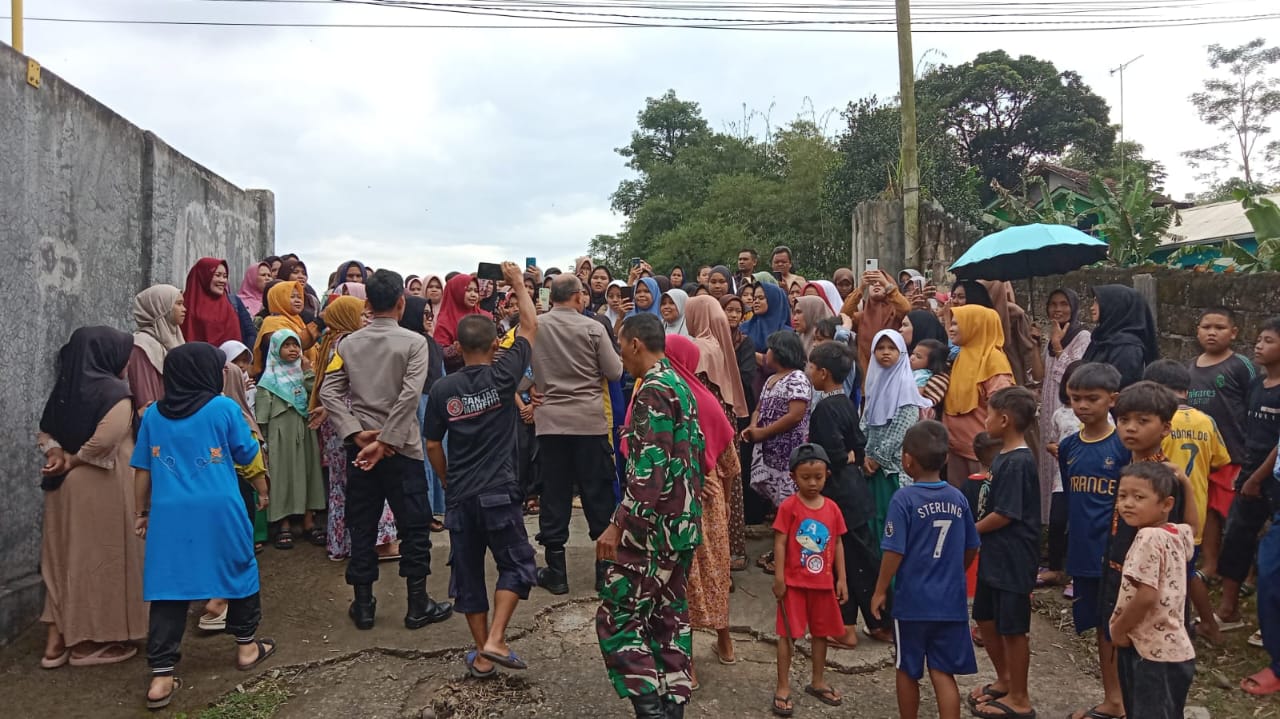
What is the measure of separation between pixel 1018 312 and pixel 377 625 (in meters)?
4.91

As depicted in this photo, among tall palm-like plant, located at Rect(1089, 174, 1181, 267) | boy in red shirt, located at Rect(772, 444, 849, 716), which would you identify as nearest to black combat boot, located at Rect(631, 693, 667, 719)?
boy in red shirt, located at Rect(772, 444, 849, 716)

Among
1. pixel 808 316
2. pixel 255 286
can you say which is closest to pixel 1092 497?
pixel 808 316

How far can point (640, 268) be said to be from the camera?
8273 mm

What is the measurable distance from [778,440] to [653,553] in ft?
6.54

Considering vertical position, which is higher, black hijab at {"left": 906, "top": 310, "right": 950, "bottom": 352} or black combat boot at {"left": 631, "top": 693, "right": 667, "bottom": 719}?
black hijab at {"left": 906, "top": 310, "right": 950, "bottom": 352}

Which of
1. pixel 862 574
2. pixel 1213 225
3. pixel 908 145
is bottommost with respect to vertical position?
pixel 862 574

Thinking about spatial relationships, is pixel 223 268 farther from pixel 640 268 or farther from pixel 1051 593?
pixel 1051 593

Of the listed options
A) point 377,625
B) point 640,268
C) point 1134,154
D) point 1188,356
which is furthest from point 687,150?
point 377,625

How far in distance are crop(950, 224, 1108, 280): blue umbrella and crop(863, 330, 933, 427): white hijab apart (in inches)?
76.0

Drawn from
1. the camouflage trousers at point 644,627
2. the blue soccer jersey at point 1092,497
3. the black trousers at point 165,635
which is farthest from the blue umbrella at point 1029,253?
the black trousers at point 165,635

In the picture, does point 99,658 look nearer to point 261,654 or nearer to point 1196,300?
point 261,654

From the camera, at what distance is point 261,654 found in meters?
4.24

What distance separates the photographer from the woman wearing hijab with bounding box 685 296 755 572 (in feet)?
17.2

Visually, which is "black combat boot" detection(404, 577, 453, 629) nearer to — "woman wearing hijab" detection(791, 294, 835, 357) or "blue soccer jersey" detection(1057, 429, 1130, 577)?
"blue soccer jersey" detection(1057, 429, 1130, 577)
